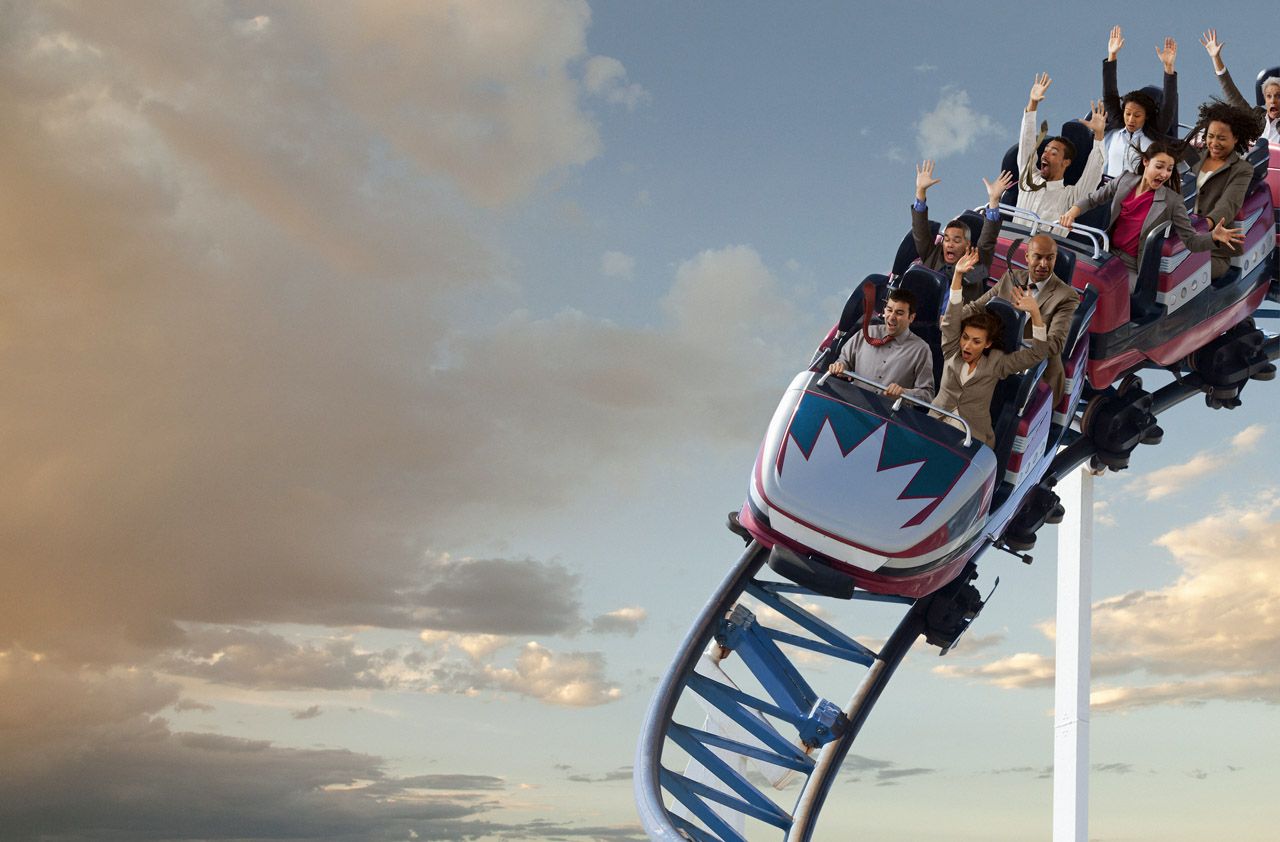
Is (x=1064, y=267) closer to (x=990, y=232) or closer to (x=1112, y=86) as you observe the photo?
(x=990, y=232)

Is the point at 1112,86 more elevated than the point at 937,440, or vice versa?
the point at 1112,86

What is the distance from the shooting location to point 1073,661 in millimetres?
8727

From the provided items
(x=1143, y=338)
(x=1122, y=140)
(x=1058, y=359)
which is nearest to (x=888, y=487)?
(x=1058, y=359)

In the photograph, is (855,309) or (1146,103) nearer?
(855,309)

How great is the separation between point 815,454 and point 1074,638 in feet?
10.4

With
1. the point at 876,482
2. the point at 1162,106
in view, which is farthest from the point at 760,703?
the point at 1162,106

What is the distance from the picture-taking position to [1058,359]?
23.3 feet

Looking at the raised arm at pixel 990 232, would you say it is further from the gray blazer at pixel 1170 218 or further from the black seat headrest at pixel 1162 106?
the black seat headrest at pixel 1162 106

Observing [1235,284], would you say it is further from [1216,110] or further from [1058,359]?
[1058,359]

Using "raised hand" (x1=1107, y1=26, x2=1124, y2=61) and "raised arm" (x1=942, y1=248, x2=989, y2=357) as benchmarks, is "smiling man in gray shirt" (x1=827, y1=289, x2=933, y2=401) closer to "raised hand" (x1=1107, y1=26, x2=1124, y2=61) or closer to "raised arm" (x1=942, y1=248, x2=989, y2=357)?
"raised arm" (x1=942, y1=248, x2=989, y2=357)

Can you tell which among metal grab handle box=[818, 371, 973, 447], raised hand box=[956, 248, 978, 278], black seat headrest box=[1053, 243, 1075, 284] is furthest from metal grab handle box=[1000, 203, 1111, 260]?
metal grab handle box=[818, 371, 973, 447]

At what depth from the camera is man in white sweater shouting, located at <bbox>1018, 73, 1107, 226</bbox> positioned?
833cm

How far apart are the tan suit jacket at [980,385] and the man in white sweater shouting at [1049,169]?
1586mm

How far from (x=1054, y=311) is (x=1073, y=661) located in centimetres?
265
